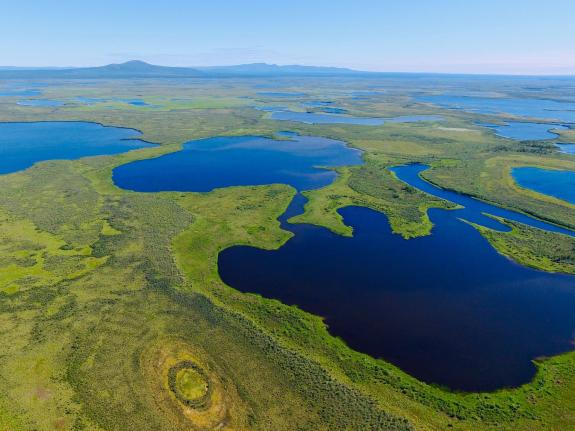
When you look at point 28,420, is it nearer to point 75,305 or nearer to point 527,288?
point 75,305

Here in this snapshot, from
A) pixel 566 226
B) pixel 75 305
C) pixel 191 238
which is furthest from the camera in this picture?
pixel 566 226

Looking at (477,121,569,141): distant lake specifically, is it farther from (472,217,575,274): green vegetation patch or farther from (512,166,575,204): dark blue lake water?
(472,217,575,274): green vegetation patch

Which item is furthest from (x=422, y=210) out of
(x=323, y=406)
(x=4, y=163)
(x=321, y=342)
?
(x=4, y=163)

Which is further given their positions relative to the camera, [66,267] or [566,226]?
[566,226]

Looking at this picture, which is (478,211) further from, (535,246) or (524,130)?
(524,130)

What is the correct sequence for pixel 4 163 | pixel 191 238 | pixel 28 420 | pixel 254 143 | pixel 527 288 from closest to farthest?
1. pixel 28 420
2. pixel 527 288
3. pixel 191 238
4. pixel 4 163
5. pixel 254 143

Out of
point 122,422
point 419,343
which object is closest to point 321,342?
point 419,343

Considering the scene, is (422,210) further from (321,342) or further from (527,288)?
(321,342)

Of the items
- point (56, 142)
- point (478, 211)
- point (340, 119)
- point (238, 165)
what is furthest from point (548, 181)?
point (56, 142)
